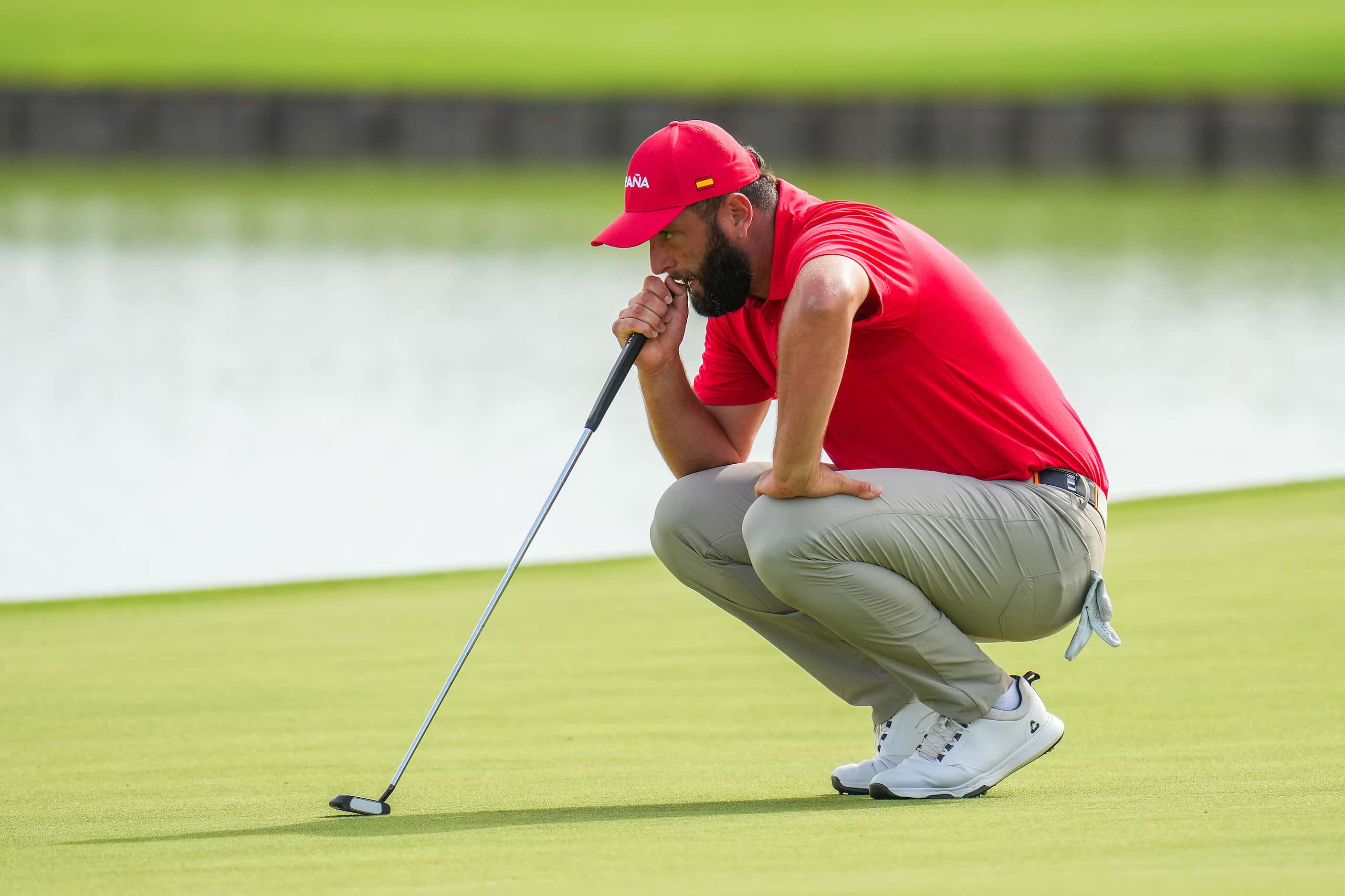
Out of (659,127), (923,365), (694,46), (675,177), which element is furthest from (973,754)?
(694,46)

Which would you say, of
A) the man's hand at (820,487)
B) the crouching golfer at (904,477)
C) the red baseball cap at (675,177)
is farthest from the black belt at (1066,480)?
the red baseball cap at (675,177)

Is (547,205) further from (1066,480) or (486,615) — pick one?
(1066,480)

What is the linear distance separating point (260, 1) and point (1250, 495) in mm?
26005

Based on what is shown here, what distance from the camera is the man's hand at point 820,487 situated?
244 cm

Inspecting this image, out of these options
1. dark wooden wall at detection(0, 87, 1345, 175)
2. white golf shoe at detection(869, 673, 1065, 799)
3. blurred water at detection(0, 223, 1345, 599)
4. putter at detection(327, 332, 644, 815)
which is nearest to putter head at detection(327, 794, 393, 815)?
putter at detection(327, 332, 644, 815)

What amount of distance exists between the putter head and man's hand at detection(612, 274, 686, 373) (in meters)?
0.71

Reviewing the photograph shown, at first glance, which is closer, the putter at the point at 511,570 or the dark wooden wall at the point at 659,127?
the putter at the point at 511,570

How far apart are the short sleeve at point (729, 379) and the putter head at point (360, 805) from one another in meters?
0.80

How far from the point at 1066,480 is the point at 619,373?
25.6 inches

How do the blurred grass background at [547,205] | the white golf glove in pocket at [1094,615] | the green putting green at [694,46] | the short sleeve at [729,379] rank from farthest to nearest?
the green putting green at [694,46], the blurred grass background at [547,205], the short sleeve at [729,379], the white golf glove in pocket at [1094,615]

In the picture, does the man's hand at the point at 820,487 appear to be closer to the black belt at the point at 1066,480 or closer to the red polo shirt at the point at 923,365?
the red polo shirt at the point at 923,365

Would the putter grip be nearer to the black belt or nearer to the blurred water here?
the black belt

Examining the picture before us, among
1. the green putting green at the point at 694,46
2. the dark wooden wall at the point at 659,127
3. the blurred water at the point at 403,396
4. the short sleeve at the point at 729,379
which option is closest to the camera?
the short sleeve at the point at 729,379

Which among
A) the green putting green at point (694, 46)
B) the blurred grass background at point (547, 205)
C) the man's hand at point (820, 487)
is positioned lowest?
the man's hand at point (820, 487)
